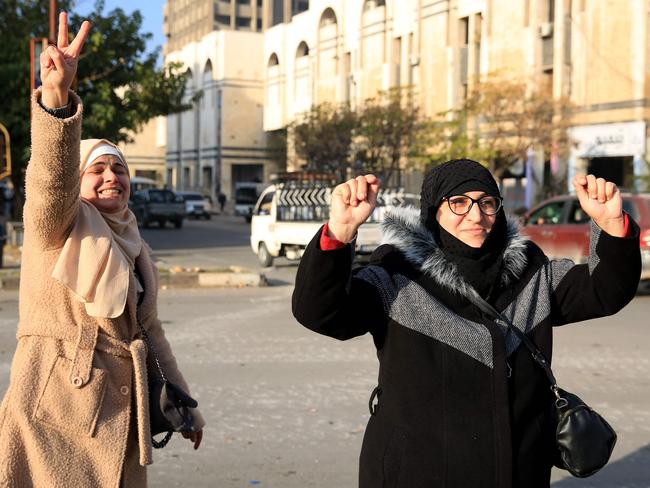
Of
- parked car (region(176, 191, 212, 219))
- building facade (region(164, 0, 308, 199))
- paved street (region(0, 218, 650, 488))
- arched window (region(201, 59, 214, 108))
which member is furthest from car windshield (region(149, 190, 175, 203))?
arched window (region(201, 59, 214, 108))

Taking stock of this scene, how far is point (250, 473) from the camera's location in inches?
223

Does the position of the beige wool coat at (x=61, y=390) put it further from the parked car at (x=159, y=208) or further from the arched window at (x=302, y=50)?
the arched window at (x=302, y=50)

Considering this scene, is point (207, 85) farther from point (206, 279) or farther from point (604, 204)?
point (604, 204)

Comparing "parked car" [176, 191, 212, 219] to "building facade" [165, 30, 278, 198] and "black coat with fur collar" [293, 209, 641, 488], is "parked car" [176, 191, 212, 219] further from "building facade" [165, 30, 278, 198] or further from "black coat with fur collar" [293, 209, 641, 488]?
"black coat with fur collar" [293, 209, 641, 488]

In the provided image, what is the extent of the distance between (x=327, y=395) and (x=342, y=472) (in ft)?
6.47

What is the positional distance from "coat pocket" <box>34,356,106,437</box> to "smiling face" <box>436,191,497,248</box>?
127 cm

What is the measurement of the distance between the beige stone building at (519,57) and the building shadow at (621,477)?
23288mm

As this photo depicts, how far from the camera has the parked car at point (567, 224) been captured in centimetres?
1494

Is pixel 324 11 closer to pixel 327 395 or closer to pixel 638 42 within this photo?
pixel 638 42

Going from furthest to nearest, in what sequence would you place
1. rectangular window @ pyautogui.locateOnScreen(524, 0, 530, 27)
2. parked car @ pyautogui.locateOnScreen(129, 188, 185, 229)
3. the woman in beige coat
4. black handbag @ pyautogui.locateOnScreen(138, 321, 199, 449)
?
parked car @ pyautogui.locateOnScreen(129, 188, 185, 229) < rectangular window @ pyautogui.locateOnScreen(524, 0, 530, 27) < black handbag @ pyautogui.locateOnScreen(138, 321, 199, 449) < the woman in beige coat

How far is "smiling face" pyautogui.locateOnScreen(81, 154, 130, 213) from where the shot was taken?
11.4 ft

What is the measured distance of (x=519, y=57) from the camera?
3762cm

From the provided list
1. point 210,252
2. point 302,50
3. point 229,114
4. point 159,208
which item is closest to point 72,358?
point 210,252

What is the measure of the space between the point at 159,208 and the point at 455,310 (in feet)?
135
